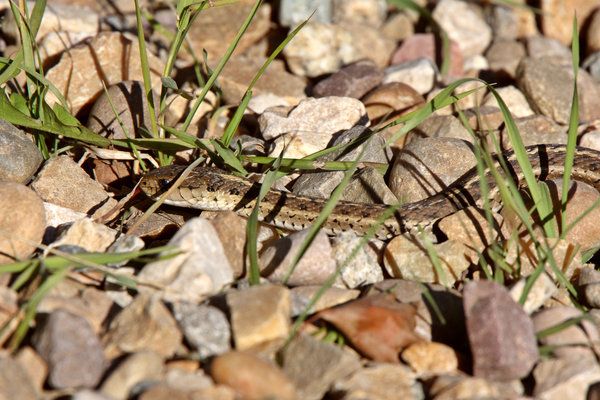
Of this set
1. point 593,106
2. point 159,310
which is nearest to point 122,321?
point 159,310

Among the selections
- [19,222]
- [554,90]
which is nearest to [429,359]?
[19,222]

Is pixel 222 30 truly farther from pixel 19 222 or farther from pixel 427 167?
pixel 19 222

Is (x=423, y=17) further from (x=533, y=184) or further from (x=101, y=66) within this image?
(x=533, y=184)

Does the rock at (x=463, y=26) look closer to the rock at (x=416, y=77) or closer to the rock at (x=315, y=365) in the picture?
the rock at (x=416, y=77)

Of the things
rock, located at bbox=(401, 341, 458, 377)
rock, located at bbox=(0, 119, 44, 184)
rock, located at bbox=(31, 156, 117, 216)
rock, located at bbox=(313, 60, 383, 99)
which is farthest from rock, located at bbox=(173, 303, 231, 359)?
rock, located at bbox=(313, 60, 383, 99)

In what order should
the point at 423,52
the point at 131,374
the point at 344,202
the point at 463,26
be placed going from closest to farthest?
the point at 131,374 < the point at 344,202 < the point at 423,52 < the point at 463,26

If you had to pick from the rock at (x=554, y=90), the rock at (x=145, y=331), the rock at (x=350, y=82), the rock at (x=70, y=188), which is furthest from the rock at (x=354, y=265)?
the rock at (x=554, y=90)

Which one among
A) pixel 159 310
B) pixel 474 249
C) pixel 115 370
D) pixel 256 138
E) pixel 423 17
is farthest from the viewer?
pixel 423 17
